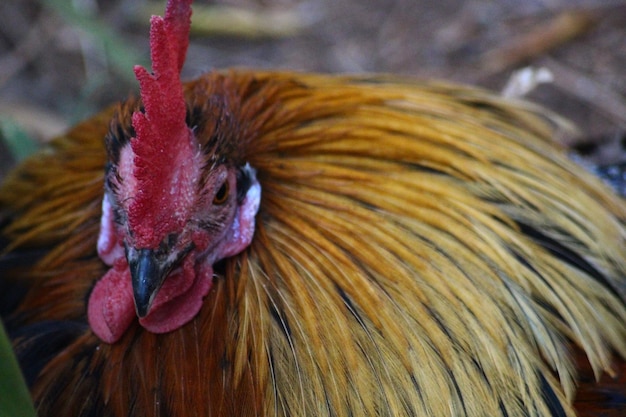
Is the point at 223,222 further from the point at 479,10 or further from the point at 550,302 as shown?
the point at 479,10

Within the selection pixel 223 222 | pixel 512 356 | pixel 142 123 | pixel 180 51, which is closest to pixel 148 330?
pixel 223 222

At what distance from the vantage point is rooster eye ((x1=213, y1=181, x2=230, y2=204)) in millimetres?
1817

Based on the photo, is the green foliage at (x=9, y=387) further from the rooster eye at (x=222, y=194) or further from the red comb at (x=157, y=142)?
the rooster eye at (x=222, y=194)

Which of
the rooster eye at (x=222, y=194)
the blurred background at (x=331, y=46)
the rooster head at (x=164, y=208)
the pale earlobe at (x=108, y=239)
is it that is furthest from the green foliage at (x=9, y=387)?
the blurred background at (x=331, y=46)

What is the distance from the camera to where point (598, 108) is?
402 centimetres

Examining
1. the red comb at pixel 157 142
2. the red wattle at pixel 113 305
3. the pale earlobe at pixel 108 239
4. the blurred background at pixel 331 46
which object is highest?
the blurred background at pixel 331 46

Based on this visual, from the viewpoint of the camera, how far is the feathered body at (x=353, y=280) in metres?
1.80

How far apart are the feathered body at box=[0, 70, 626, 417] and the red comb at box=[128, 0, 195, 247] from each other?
4.7 inches

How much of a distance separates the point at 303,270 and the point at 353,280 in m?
0.13

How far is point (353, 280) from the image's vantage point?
73.0 inches

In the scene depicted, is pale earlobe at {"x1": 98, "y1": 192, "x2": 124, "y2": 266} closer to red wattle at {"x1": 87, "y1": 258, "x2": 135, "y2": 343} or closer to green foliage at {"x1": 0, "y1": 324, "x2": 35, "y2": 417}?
red wattle at {"x1": 87, "y1": 258, "x2": 135, "y2": 343}

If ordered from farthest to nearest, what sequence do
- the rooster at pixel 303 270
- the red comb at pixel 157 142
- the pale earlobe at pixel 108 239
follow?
the pale earlobe at pixel 108 239 < the rooster at pixel 303 270 < the red comb at pixel 157 142

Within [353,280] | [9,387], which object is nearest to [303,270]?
[353,280]

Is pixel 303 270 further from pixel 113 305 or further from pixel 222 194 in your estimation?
pixel 113 305
